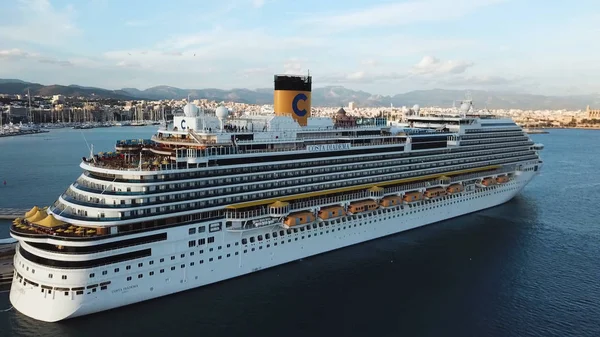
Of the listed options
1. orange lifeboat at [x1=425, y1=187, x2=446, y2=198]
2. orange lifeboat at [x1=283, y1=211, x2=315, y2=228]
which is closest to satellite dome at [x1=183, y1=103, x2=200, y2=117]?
orange lifeboat at [x1=283, y1=211, x2=315, y2=228]

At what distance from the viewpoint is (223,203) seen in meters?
22.1

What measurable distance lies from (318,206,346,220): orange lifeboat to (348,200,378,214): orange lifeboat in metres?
0.62

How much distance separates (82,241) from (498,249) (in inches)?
994

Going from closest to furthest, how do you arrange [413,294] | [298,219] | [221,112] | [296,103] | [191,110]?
[413,294], [298,219], [221,112], [191,110], [296,103]

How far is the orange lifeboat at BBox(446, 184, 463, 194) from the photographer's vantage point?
33.8m

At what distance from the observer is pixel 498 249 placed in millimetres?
29422

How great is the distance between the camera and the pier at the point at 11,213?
33.8 m

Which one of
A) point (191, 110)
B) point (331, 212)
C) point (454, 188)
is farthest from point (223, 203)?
point (454, 188)

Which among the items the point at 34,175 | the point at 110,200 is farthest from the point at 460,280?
the point at 34,175

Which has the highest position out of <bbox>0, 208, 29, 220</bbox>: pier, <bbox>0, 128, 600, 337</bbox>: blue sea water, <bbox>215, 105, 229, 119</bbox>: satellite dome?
<bbox>215, 105, 229, 119</bbox>: satellite dome

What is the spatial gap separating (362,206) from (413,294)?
6709 mm

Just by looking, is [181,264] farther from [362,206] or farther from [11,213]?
[11,213]

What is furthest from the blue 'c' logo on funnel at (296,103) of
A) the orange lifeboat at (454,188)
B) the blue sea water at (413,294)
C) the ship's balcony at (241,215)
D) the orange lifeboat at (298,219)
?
the orange lifeboat at (454,188)

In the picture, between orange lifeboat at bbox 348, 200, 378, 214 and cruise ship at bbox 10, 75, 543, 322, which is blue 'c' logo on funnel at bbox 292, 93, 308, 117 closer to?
cruise ship at bbox 10, 75, 543, 322
